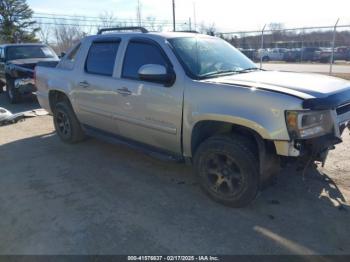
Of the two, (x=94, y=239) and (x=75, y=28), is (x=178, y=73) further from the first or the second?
(x=75, y=28)

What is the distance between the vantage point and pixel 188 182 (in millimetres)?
4301

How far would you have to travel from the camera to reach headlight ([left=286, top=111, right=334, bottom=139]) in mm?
2965

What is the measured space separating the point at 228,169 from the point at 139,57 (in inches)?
72.2

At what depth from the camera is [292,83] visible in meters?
3.44

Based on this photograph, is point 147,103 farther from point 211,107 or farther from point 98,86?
point 98,86

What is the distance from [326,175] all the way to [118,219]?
2.67 metres

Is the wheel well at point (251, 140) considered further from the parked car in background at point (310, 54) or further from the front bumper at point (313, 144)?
the parked car in background at point (310, 54)

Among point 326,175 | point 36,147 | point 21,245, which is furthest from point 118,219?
point 36,147

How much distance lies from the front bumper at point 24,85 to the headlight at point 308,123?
885 cm

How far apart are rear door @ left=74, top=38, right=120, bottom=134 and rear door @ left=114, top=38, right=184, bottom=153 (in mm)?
231

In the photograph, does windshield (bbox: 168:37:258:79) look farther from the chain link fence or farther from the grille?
the chain link fence

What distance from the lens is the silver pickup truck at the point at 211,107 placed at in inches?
121

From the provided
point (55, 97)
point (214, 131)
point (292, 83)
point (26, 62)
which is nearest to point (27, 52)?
point (26, 62)

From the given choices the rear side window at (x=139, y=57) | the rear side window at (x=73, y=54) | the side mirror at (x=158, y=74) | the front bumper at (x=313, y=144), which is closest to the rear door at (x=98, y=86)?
the rear side window at (x=139, y=57)
